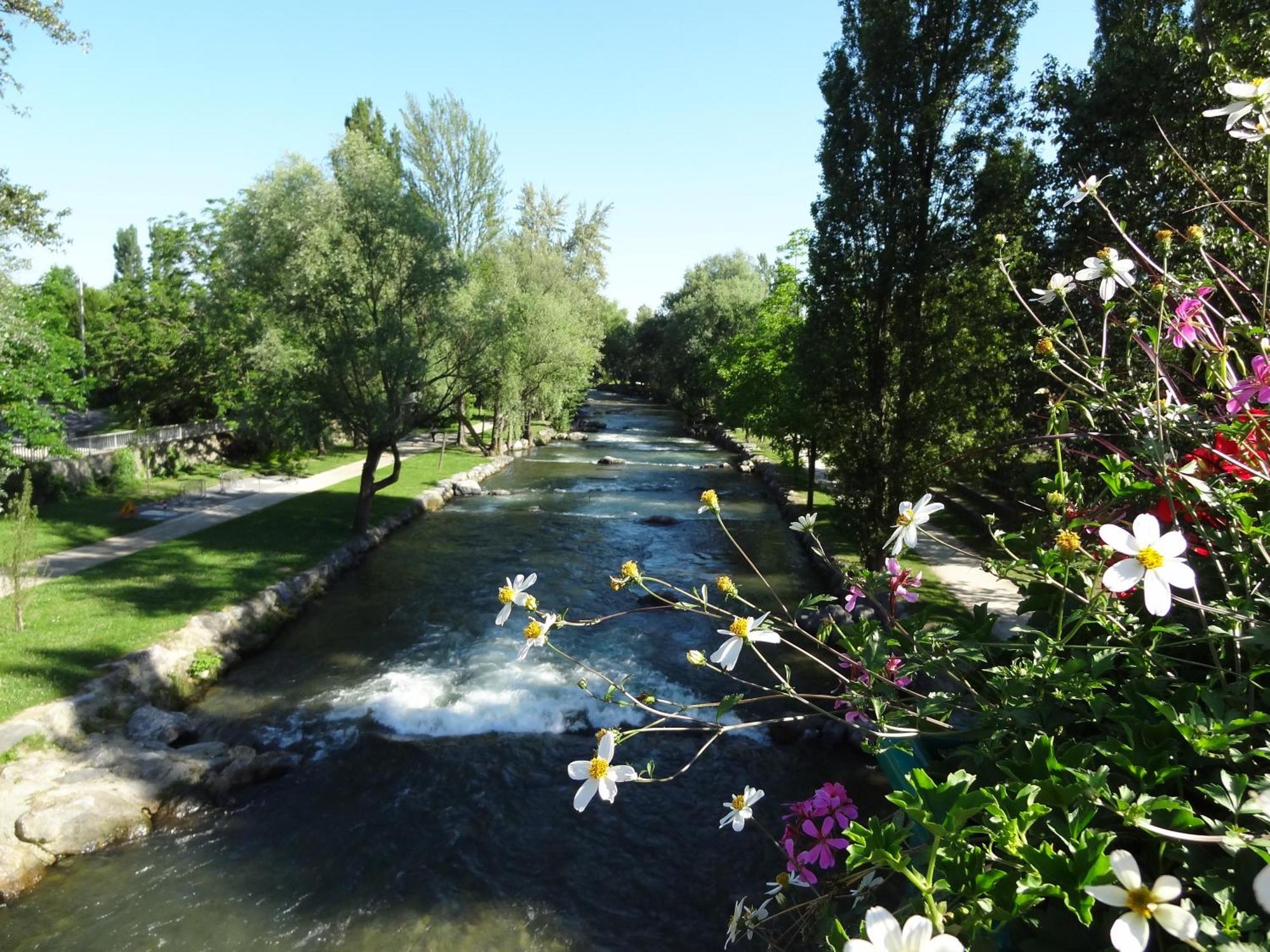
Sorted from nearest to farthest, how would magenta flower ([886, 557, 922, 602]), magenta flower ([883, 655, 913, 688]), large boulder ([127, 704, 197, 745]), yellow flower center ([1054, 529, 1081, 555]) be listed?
yellow flower center ([1054, 529, 1081, 555]) < magenta flower ([883, 655, 913, 688]) < magenta flower ([886, 557, 922, 602]) < large boulder ([127, 704, 197, 745])

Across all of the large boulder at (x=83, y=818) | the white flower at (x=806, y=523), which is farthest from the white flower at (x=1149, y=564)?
the large boulder at (x=83, y=818)

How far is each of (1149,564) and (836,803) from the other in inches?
56.1

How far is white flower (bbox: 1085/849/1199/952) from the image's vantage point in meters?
1.07

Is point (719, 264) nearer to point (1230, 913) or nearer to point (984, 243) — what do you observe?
point (984, 243)

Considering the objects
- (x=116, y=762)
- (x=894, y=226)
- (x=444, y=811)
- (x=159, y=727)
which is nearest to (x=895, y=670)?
(x=444, y=811)

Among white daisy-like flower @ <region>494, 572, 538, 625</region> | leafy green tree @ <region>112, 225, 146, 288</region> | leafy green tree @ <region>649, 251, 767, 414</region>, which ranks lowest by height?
white daisy-like flower @ <region>494, 572, 538, 625</region>

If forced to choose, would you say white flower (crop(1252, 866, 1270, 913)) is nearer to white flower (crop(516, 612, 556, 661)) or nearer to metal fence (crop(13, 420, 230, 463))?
white flower (crop(516, 612, 556, 661))

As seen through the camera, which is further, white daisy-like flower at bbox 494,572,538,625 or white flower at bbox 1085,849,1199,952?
white daisy-like flower at bbox 494,572,538,625

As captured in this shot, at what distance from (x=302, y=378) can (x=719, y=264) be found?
149 feet

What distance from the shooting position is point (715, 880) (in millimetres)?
6770

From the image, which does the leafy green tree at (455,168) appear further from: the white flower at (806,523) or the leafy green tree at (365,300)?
the white flower at (806,523)

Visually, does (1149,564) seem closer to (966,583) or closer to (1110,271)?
(1110,271)

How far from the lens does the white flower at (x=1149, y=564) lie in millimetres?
1424

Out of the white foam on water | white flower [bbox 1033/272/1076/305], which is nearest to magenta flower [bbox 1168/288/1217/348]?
white flower [bbox 1033/272/1076/305]
